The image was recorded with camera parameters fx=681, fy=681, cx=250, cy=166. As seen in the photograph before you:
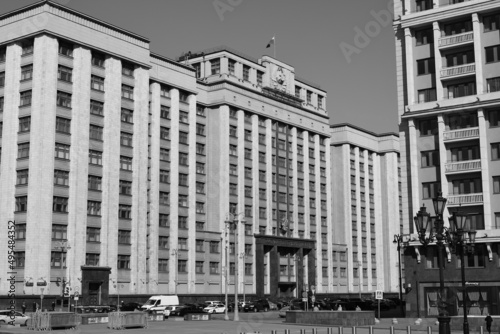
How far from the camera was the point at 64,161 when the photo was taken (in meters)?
79.8

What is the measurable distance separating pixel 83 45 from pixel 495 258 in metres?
53.1

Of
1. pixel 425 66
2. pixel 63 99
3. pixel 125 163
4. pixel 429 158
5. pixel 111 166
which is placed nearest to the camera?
pixel 429 158

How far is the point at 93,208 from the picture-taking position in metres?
82.4

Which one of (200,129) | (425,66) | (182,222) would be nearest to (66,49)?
(200,129)

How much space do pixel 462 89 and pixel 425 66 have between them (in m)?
4.23

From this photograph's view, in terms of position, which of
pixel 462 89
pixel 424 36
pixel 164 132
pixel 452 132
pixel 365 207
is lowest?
pixel 452 132

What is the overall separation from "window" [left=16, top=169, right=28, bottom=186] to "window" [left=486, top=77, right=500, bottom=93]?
5109cm

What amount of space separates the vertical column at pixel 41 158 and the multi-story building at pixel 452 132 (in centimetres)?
3942

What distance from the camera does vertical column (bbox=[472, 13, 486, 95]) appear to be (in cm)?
6100

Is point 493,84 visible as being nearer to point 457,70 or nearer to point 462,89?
point 462,89

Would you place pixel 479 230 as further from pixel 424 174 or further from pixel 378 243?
pixel 378 243

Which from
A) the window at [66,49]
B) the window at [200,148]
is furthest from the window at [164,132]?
the window at [66,49]

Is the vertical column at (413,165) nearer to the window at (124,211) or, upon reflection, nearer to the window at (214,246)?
the window at (124,211)

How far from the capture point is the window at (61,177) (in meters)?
78.7
